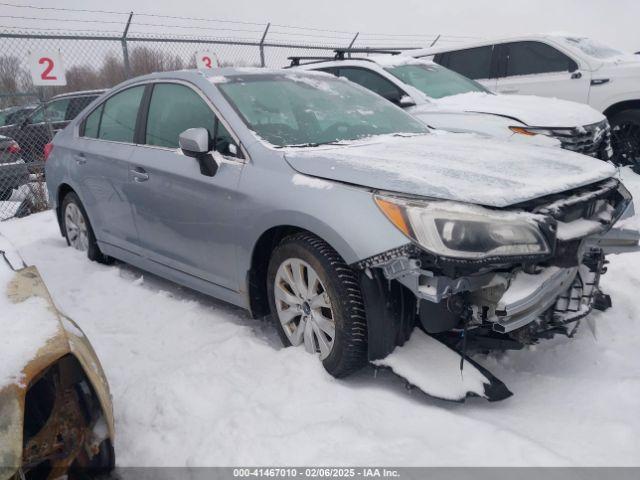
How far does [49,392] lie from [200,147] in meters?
1.60

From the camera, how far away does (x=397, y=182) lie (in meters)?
2.51

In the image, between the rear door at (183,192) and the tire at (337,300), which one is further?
the rear door at (183,192)

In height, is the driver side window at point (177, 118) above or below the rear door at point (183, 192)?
above

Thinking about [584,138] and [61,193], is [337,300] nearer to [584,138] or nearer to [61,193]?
[61,193]

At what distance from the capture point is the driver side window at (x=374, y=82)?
6406mm

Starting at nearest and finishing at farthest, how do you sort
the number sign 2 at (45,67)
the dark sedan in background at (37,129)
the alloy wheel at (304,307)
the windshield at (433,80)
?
the alloy wheel at (304,307)
the windshield at (433,80)
the number sign 2 at (45,67)
the dark sedan in background at (37,129)

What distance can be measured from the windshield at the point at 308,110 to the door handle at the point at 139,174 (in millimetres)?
791

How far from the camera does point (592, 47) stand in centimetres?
781

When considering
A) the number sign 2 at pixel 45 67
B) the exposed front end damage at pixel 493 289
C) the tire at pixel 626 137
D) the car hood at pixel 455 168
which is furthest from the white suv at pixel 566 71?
the number sign 2 at pixel 45 67

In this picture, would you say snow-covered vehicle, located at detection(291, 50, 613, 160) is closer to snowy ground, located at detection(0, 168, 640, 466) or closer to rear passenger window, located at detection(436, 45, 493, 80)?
rear passenger window, located at detection(436, 45, 493, 80)

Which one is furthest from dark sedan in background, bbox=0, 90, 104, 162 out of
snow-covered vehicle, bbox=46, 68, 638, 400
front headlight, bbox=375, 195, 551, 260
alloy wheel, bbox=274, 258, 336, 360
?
front headlight, bbox=375, 195, 551, 260

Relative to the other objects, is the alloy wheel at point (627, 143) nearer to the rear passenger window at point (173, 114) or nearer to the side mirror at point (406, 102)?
the side mirror at point (406, 102)

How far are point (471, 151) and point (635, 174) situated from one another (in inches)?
192

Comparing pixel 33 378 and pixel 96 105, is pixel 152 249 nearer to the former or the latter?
pixel 96 105
